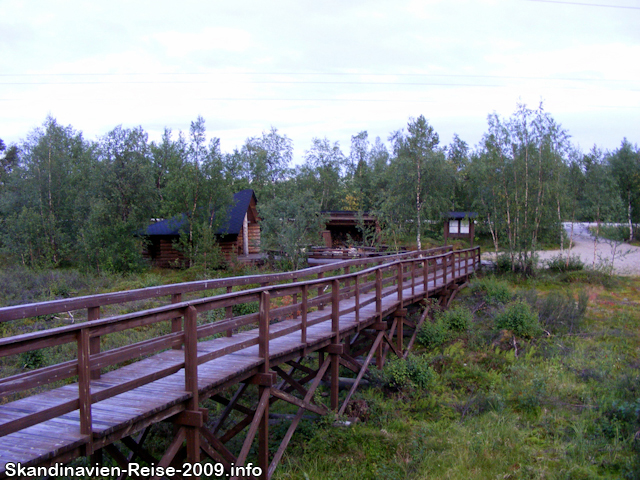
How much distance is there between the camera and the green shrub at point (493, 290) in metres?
16.4

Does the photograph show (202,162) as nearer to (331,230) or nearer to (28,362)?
(331,230)

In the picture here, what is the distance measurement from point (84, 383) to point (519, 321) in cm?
1234

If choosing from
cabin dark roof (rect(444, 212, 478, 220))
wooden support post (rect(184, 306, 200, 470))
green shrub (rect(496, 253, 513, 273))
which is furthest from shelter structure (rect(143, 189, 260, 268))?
wooden support post (rect(184, 306, 200, 470))

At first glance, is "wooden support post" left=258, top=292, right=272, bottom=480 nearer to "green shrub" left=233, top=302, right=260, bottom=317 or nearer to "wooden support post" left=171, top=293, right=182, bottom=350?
"wooden support post" left=171, top=293, right=182, bottom=350

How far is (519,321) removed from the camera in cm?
1364

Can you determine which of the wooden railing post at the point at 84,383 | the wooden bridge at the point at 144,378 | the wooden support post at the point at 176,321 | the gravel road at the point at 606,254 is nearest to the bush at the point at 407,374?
the wooden bridge at the point at 144,378

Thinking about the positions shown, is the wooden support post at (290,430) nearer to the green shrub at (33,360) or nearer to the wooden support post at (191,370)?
the wooden support post at (191,370)

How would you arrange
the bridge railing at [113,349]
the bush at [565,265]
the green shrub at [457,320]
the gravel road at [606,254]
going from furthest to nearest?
the gravel road at [606,254] → the bush at [565,265] → the green shrub at [457,320] → the bridge railing at [113,349]

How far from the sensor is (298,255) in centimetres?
2577

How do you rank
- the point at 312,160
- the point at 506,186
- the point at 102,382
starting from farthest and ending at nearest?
the point at 312,160, the point at 506,186, the point at 102,382

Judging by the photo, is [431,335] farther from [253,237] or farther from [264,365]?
[253,237]

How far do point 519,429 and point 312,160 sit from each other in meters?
46.8

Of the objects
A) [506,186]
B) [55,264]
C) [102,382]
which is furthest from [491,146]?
[55,264]

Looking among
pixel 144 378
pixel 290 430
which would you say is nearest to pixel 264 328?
pixel 144 378
